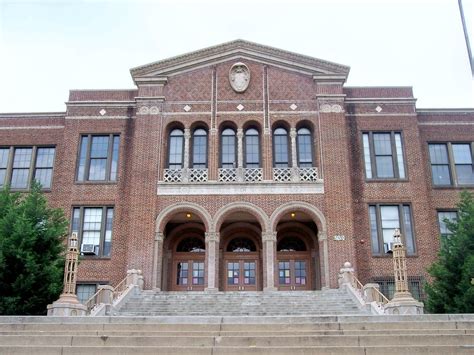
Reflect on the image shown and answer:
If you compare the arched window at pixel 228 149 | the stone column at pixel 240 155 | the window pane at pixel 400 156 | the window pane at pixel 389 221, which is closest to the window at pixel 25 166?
the arched window at pixel 228 149

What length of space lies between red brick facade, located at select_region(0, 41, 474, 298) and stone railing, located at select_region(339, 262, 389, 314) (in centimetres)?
103

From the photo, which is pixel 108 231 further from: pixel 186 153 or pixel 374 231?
pixel 374 231

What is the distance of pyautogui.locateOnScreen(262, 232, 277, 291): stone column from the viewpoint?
2455 cm

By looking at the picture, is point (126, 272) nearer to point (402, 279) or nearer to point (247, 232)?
point (247, 232)

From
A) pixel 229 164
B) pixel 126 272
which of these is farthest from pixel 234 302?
pixel 229 164

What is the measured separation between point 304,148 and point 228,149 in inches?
150

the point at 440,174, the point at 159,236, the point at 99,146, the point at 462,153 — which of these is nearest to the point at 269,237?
the point at 159,236

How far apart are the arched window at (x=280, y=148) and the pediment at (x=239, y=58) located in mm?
3331

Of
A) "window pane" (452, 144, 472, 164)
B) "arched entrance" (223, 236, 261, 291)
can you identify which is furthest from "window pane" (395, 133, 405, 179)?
"arched entrance" (223, 236, 261, 291)

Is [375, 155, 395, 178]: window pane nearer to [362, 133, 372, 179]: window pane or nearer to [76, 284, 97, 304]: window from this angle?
[362, 133, 372, 179]: window pane

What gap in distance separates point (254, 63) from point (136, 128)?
6.90 metres

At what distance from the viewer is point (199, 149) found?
27984 mm

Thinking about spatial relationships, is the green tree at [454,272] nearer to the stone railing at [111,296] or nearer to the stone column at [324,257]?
the stone column at [324,257]

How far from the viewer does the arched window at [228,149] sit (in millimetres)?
27500
